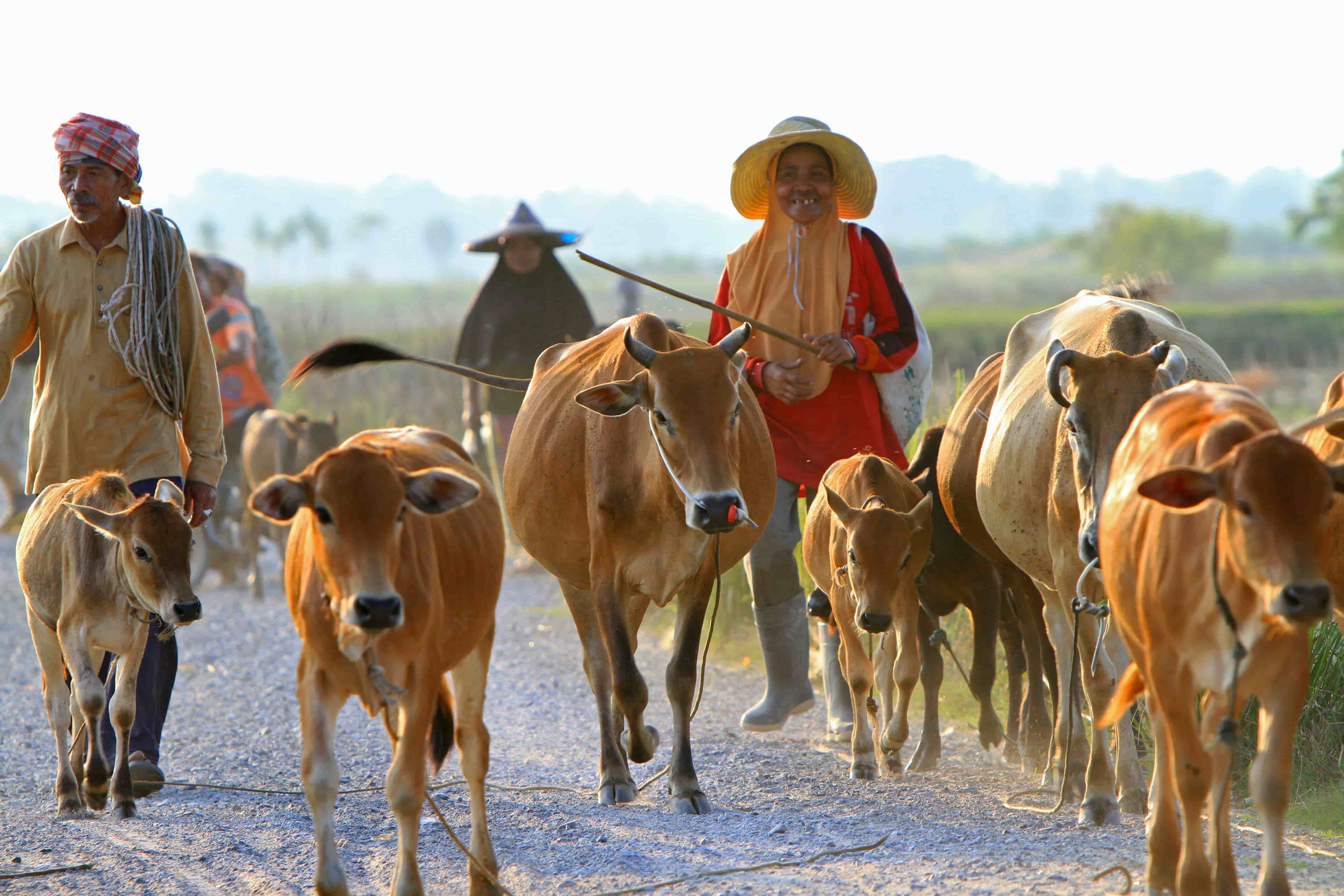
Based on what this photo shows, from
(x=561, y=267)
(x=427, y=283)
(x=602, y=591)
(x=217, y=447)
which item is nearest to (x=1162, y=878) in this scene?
(x=602, y=591)

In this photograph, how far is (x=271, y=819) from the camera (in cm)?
588

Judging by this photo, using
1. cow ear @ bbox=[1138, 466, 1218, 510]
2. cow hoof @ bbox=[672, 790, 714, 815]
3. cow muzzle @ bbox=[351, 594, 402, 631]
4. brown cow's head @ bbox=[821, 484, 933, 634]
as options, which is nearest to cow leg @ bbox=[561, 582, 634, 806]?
cow hoof @ bbox=[672, 790, 714, 815]

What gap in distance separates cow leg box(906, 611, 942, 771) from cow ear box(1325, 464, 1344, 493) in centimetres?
301

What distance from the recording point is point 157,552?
18.3 feet

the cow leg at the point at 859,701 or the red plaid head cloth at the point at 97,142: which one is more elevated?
the red plaid head cloth at the point at 97,142

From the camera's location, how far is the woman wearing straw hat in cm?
736

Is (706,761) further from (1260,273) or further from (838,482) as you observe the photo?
(1260,273)

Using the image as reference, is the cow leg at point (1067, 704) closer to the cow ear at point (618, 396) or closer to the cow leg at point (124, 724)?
the cow ear at point (618, 396)

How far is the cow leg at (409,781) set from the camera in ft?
14.5

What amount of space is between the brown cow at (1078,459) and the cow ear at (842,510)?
1.72 feet

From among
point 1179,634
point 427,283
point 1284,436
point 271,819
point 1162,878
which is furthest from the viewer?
point 427,283

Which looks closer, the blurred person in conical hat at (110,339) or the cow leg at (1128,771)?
the cow leg at (1128,771)

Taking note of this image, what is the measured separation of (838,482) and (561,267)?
524cm

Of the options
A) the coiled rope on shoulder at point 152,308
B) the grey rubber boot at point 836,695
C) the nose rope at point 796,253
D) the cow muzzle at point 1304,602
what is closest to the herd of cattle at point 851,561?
the cow muzzle at point 1304,602
